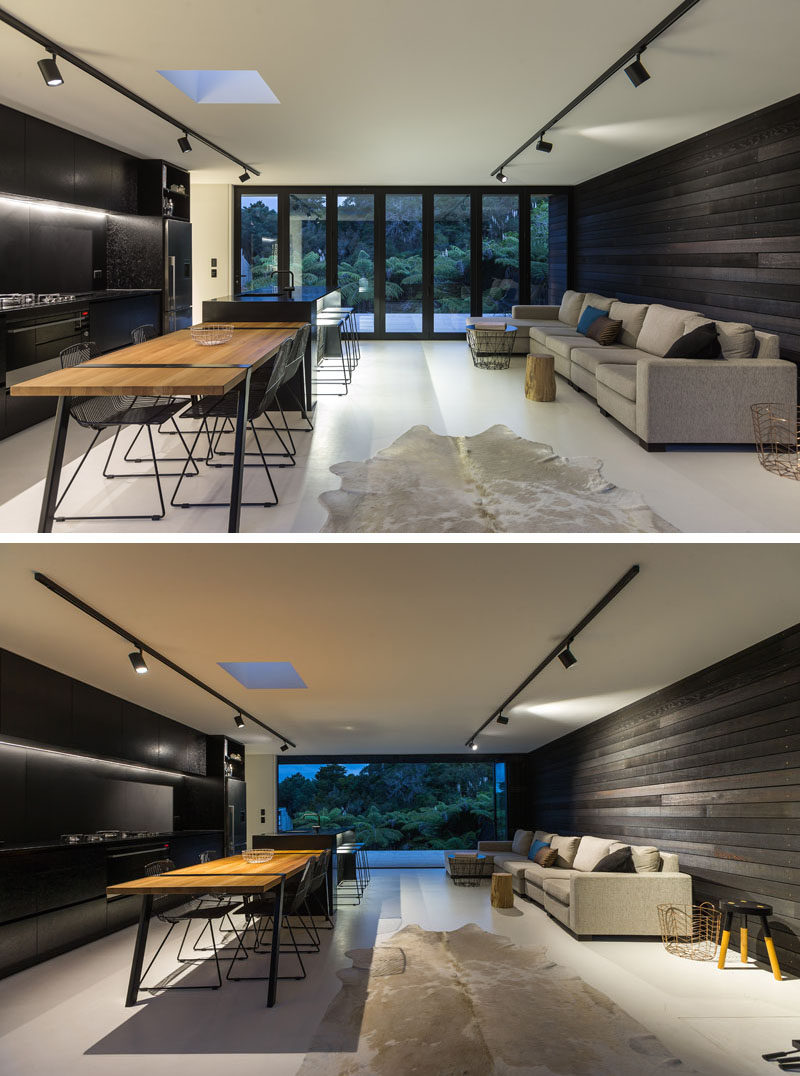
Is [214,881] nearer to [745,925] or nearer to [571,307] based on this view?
[745,925]

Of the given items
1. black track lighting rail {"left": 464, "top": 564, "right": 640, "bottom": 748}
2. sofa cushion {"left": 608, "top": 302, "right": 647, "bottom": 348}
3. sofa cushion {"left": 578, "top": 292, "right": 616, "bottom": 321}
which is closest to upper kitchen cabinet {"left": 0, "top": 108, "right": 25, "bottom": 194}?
black track lighting rail {"left": 464, "top": 564, "right": 640, "bottom": 748}

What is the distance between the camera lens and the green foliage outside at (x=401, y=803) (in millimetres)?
19281

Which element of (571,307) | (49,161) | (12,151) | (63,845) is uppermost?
(571,307)

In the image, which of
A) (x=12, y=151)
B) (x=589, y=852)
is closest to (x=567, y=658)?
(x=589, y=852)

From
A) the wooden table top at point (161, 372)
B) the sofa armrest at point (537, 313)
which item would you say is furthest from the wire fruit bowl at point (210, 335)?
the sofa armrest at point (537, 313)

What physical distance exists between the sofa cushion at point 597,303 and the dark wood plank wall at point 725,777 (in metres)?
5.58

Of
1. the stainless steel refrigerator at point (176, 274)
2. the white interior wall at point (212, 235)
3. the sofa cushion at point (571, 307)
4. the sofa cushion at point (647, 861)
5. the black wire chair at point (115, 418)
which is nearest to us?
the black wire chair at point (115, 418)

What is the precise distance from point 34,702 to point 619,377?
17.7ft

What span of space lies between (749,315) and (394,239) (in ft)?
34.7

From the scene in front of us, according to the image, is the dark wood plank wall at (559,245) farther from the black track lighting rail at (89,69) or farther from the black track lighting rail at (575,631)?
the black track lighting rail at (575,631)

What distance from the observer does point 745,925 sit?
599 centimetres

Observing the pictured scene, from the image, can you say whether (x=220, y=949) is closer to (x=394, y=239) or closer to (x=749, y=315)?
(x=749, y=315)

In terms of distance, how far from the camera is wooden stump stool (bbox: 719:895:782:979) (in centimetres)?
563

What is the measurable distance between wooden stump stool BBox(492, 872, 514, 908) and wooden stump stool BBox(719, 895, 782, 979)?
3.82m
